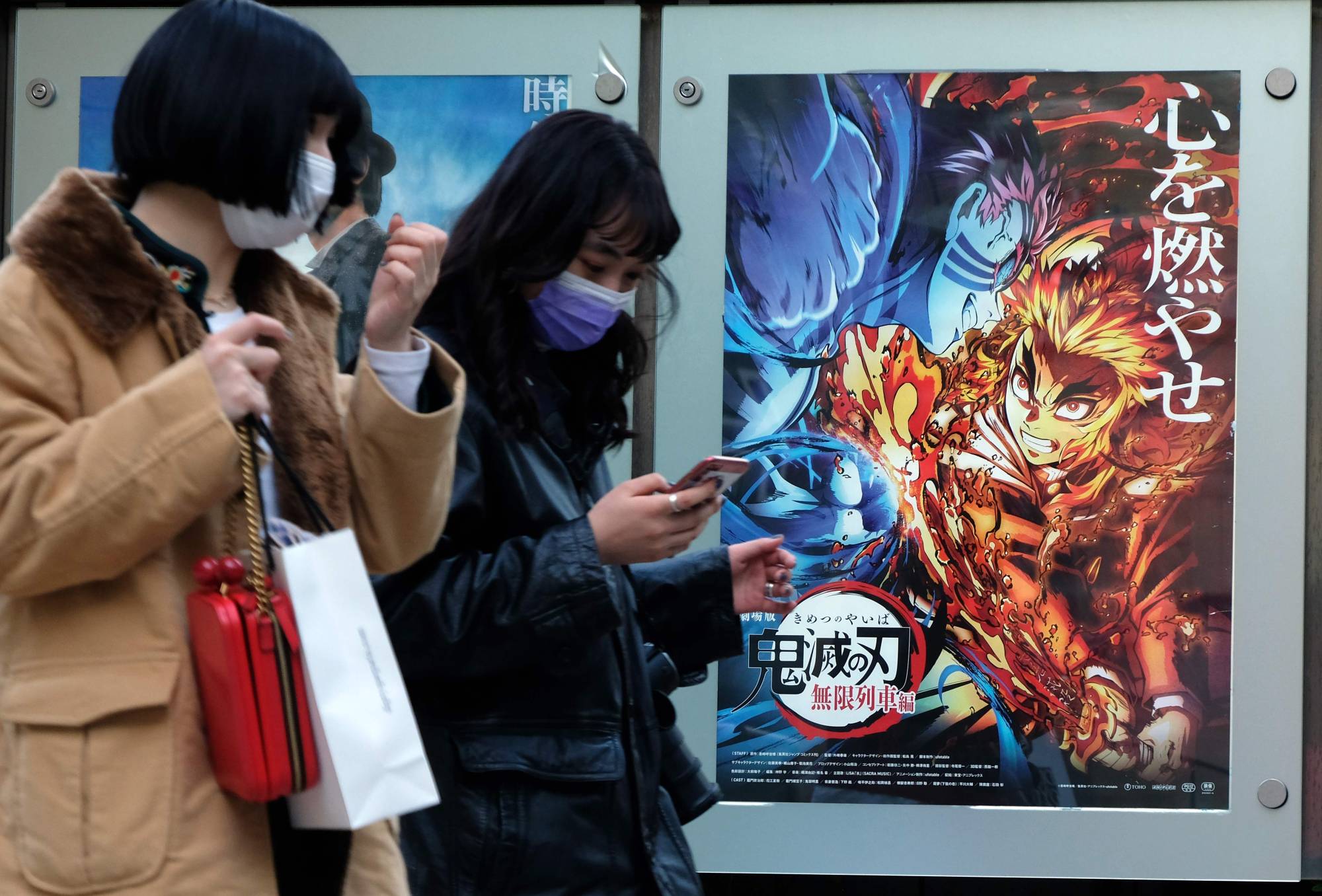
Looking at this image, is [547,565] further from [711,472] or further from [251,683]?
[251,683]

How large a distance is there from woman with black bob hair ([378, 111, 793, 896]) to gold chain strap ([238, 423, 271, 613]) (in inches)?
17.9

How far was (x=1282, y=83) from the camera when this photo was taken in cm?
333

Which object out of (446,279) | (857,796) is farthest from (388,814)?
(857,796)

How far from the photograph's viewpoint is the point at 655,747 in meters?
1.95

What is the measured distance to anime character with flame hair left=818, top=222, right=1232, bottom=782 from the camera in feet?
10.9

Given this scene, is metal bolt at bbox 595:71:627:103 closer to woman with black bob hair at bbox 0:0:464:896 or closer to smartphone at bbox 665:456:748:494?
smartphone at bbox 665:456:748:494

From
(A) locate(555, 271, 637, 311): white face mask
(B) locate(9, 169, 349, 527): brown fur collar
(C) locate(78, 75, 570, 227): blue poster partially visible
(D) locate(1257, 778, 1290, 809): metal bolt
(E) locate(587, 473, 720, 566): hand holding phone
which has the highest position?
(C) locate(78, 75, 570, 227): blue poster partially visible

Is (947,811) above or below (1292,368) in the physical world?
below

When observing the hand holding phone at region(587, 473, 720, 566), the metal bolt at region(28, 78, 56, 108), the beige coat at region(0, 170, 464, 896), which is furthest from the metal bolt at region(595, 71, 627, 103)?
the beige coat at region(0, 170, 464, 896)

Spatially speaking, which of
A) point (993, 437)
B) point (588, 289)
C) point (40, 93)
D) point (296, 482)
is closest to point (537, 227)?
point (588, 289)

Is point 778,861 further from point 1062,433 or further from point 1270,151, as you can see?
point 1270,151

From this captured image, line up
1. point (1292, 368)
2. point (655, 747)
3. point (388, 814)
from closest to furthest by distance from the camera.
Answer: point (388, 814) < point (655, 747) < point (1292, 368)

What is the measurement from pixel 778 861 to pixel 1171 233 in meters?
1.76

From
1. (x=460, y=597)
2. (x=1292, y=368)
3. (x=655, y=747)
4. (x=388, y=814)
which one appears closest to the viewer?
(x=388, y=814)
